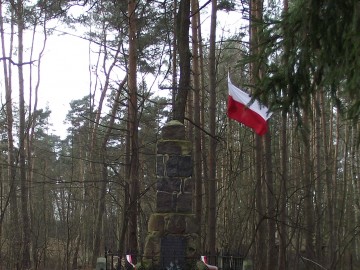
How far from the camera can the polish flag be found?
8234mm

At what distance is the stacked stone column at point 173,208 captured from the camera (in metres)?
7.61

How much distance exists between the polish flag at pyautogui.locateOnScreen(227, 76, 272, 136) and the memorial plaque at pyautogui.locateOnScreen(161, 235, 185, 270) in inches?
92.3

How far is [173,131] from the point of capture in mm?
8008

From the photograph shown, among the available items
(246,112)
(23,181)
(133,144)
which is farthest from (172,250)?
(23,181)

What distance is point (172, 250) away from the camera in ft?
24.8

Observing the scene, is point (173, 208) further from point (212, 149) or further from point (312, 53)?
point (212, 149)

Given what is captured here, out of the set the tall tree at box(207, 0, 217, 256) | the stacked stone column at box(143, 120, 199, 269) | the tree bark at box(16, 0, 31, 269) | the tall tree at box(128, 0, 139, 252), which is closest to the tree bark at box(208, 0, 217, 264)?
the tall tree at box(207, 0, 217, 256)

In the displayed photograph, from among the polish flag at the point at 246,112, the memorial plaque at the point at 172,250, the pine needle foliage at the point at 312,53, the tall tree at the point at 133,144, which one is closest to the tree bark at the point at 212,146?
the tall tree at the point at 133,144

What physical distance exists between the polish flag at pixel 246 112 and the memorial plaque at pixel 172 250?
92.3 inches

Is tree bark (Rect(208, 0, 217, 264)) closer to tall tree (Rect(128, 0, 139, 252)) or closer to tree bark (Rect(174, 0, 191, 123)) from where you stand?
tall tree (Rect(128, 0, 139, 252))

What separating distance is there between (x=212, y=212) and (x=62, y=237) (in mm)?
14391

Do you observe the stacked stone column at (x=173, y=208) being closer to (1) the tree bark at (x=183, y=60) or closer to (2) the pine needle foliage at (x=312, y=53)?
(1) the tree bark at (x=183, y=60)

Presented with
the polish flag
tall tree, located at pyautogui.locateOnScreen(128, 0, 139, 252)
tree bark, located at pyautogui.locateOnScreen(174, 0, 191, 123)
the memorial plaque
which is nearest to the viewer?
the memorial plaque

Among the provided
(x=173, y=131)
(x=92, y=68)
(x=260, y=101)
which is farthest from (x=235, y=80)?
(x=260, y=101)
